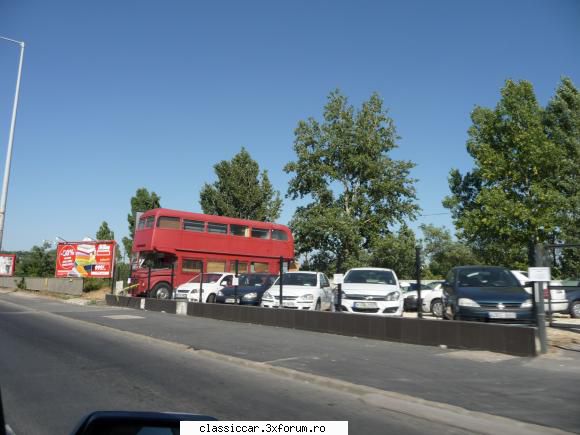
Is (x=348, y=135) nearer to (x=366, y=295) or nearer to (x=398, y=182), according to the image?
(x=398, y=182)

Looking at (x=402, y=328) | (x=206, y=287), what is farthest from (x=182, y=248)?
(x=402, y=328)

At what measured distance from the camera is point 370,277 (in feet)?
49.2

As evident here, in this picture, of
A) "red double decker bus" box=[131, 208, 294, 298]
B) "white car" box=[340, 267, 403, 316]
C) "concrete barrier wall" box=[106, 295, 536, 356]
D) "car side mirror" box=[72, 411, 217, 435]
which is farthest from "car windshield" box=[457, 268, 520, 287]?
"red double decker bus" box=[131, 208, 294, 298]

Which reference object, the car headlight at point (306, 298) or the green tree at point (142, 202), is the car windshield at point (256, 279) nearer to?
the car headlight at point (306, 298)

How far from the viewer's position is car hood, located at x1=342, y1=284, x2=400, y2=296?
13.7 metres

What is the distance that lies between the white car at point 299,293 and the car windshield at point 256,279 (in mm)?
2472

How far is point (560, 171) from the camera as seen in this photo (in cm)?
3325

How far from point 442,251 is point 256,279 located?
43834 millimetres

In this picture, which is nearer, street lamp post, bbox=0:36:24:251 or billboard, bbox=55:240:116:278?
street lamp post, bbox=0:36:24:251

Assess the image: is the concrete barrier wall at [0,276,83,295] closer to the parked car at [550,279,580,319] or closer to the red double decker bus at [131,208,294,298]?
the red double decker bus at [131,208,294,298]

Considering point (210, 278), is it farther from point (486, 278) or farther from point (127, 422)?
point (127, 422)

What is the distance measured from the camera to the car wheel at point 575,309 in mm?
15592

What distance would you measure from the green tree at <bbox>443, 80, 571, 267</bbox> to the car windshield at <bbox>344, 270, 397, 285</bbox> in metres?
15.4

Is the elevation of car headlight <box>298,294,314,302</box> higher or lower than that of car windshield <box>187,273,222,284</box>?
lower
